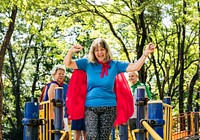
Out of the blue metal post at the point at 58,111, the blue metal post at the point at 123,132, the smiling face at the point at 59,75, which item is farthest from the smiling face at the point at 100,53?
the blue metal post at the point at 123,132

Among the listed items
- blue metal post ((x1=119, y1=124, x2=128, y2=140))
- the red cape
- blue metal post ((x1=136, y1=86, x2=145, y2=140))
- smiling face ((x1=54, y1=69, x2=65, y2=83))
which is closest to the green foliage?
smiling face ((x1=54, y1=69, x2=65, y2=83))

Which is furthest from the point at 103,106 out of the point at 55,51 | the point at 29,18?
the point at 55,51

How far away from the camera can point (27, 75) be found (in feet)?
102

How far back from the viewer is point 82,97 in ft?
14.8

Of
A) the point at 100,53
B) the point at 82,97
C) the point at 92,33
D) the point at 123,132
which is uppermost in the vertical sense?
the point at 92,33

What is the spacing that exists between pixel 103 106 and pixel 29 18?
310 inches

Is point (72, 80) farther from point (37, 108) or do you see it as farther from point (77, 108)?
point (37, 108)

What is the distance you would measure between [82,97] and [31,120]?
1086mm

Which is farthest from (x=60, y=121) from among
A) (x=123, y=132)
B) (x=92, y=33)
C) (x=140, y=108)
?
(x=92, y=33)

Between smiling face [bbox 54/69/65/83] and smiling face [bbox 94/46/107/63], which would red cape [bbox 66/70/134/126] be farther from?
smiling face [bbox 54/69/65/83]

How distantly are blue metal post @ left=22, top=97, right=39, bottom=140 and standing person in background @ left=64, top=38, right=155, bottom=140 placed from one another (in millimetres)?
904

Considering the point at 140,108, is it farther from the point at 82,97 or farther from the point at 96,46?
the point at 96,46

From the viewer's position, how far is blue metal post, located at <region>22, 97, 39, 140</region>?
138 inches

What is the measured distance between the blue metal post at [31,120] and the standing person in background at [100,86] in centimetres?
90
